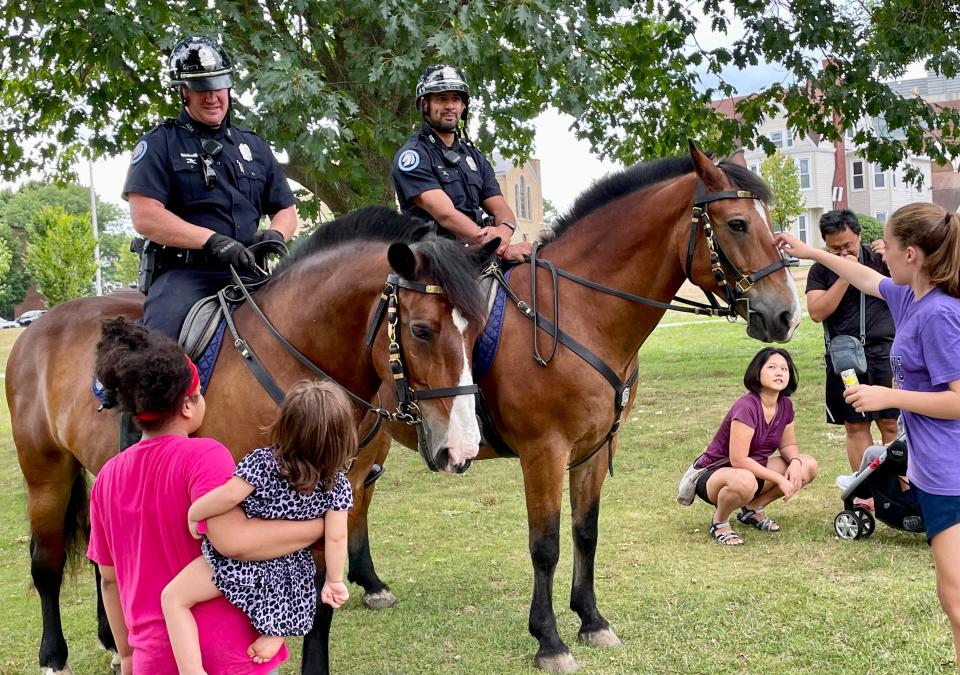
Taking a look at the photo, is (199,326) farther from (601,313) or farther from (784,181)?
(784,181)

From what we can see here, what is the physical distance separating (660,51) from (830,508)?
7453mm

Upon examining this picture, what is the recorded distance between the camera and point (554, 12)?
25.1ft

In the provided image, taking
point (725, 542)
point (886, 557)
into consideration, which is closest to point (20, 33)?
point (725, 542)

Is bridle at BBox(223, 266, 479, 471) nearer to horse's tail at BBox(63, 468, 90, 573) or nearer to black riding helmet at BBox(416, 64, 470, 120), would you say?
horse's tail at BBox(63, 468, 90, 573)

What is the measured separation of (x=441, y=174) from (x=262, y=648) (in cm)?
333

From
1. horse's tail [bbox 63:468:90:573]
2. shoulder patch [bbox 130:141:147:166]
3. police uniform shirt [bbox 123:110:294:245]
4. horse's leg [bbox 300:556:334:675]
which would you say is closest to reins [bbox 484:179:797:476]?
police uniform shirt [bbox 123:110:294:245]

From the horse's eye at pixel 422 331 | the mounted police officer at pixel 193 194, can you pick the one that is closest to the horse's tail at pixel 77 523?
the mounted police officer at pixel 193 194

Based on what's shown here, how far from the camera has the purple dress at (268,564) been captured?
8.63ft

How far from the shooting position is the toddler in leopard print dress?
258 cm

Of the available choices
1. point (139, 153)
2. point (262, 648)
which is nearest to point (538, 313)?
point (139, 153)

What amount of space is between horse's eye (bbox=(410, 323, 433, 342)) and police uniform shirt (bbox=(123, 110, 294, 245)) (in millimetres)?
1303

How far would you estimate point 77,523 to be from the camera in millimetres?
4914

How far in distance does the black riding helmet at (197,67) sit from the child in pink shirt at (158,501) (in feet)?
5.96

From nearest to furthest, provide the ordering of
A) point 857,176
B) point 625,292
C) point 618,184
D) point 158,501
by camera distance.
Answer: point 158,501
point 625,292
point 618,184
point 857,176
